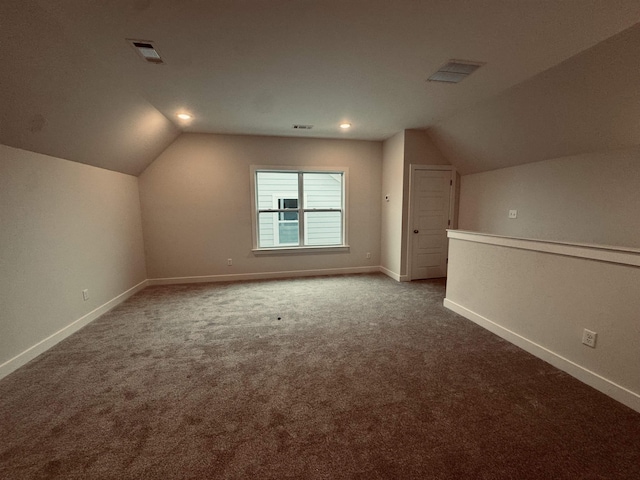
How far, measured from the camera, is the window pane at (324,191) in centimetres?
Result: 502

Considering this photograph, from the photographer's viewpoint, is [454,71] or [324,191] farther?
[324,191]

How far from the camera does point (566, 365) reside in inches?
81.5

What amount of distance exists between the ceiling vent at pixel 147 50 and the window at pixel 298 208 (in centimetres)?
246

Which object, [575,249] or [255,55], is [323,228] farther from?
[575,249]

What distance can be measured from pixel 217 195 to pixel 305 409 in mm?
3804

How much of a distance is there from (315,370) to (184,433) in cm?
96

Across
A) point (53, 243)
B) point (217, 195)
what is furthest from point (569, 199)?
point (53, 243)

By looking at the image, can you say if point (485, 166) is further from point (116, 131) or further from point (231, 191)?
point (116, 131)

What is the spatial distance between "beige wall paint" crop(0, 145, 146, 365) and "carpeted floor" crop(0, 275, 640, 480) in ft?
1.12

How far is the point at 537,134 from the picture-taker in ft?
9.83

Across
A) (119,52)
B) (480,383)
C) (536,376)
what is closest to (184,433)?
(480,383)

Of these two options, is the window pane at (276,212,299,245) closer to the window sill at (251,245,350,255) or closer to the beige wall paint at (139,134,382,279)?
the window sill at (251,245,350,255)

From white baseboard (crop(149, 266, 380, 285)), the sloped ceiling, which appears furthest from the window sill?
the sloped ceiling

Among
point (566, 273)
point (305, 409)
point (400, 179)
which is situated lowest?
point (305, 409)
